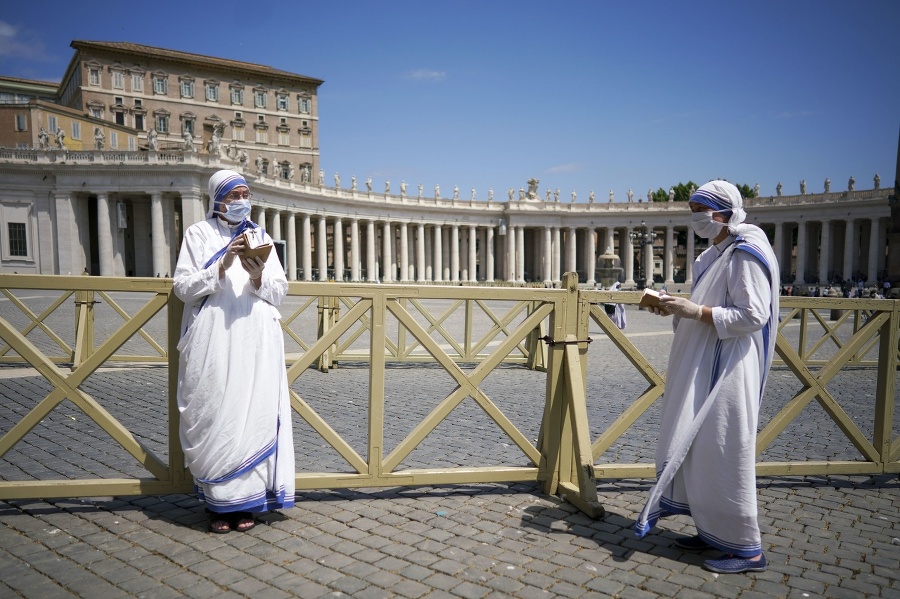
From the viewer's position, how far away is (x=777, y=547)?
4.20 m

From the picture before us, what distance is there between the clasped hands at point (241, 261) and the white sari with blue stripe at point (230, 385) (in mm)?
68

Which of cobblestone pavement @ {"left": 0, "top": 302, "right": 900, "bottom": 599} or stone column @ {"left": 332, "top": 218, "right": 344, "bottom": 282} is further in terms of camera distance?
stone column @ {"left": 332, "top": 218, "right": 344, "bottom": 282}

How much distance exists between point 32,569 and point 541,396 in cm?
715

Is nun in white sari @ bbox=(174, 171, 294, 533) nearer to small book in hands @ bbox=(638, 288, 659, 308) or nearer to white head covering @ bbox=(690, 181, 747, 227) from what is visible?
small book in hands @ bbox=(638, 288, 659, 308)

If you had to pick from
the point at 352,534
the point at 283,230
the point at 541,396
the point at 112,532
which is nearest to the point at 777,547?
the point at 352,534

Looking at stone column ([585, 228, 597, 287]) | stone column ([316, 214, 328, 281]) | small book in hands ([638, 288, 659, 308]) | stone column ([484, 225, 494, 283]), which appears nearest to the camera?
small book in hands ([638, 288, 659, 308])

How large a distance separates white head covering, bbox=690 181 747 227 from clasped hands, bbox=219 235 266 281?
10.3 feet

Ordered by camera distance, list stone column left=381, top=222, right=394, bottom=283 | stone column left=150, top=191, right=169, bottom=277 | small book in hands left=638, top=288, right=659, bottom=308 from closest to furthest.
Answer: small book in hands left=638, top=288, right=659, bottom=308, stone column left=150, top=191, right=169, bottom=277, stone column left=381, top=222, right=394, bottom=283

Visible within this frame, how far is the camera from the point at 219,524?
419cm

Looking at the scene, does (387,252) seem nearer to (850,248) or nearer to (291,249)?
(291,249)

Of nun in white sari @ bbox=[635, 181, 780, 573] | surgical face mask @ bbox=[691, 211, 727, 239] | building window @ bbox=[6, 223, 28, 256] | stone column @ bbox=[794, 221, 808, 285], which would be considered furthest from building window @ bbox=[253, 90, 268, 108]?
nun in white sari @ bbox=[635, 181, 780, 573]

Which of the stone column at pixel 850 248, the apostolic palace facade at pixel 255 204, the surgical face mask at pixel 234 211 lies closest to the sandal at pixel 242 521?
the surgical face mask at pixel 234 211

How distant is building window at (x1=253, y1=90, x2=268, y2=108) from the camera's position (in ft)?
269

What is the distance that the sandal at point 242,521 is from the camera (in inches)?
167
